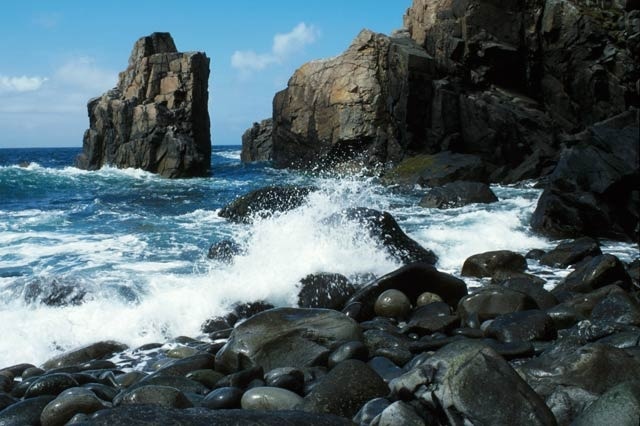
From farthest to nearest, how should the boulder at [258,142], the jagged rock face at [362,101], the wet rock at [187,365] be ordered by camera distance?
the boulder at [258,142] → the jagged rock face at [362,101] → the wet rock at [187,365]

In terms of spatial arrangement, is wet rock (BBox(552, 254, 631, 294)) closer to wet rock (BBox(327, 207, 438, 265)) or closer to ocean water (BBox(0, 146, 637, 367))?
ocean water (BBox(0, 146, 637, 367))

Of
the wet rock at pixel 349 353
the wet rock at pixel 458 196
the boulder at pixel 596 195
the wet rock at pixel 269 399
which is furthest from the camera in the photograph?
the wet rock at pixel 458 196

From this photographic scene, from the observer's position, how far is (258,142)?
48.3 meters

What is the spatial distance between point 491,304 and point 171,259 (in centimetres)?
584

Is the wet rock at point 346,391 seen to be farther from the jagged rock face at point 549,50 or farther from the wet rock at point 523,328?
the jagged rock face at point 549,50

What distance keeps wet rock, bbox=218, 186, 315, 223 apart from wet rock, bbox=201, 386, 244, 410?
10745mm

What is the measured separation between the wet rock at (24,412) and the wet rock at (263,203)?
1072 centimetres

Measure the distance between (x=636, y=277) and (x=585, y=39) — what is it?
2114cm

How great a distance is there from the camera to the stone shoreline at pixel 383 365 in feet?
11.6

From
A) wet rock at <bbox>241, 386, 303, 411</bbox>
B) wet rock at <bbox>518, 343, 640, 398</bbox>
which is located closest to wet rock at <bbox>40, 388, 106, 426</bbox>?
wet rock at <bbox>241, 386, 303, 411</bbox>

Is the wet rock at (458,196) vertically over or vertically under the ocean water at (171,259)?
over

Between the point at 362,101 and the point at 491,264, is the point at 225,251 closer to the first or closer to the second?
the point at 491,264

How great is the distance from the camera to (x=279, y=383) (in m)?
4.84

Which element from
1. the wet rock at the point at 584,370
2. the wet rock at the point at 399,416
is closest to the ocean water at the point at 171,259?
the wet rock at the point at 399,416
